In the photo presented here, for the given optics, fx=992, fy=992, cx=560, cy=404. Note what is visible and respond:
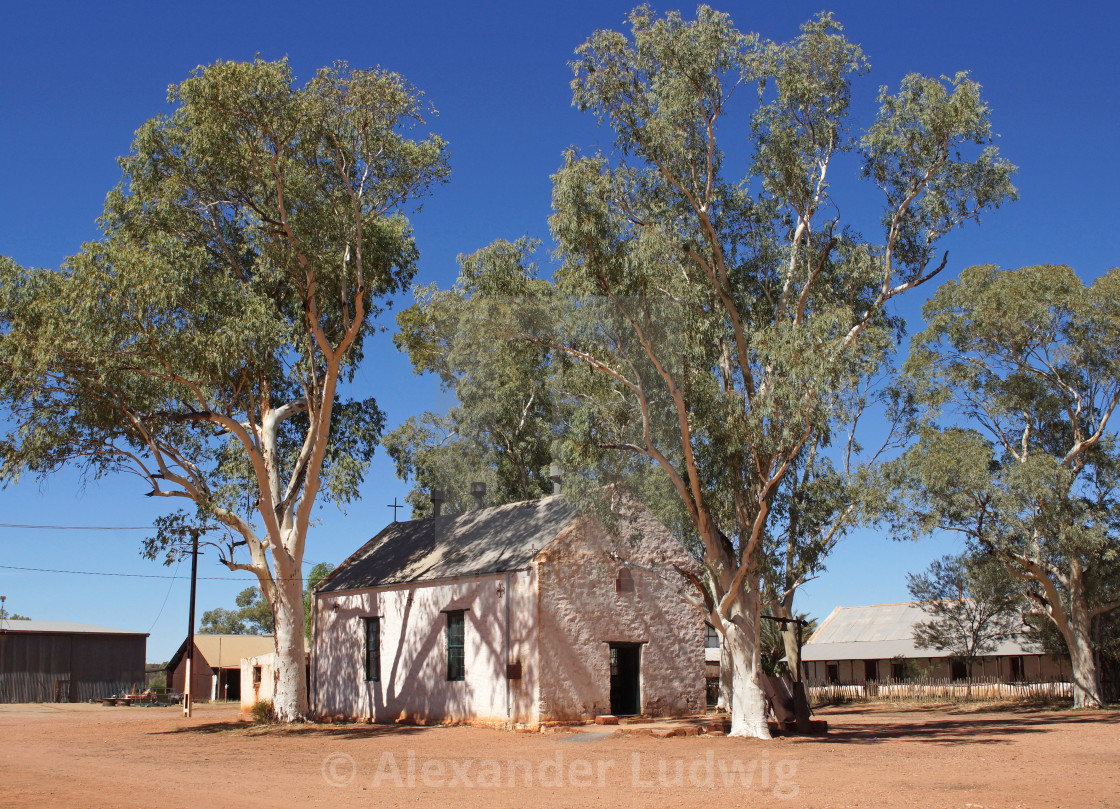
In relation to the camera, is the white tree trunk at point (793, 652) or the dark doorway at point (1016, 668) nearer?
the white tree trunk at point (793, 652)

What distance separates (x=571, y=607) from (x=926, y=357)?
668 inches

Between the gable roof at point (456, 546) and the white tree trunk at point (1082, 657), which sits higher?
the gable roof at point (456, 546)

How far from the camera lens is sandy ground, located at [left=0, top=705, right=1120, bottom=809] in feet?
39.2

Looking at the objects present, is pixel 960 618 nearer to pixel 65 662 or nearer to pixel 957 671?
pixel 957 671

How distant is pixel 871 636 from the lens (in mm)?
51531

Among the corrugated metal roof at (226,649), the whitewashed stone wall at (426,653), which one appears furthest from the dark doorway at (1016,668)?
the corrugated metal roof at (226,649)

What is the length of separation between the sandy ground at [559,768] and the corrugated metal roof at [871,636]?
23.0m

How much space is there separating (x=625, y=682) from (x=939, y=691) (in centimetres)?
2298

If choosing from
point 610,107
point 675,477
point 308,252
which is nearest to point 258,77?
point 308,252

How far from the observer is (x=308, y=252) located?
24188 mm

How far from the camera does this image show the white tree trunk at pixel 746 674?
65.6 feet

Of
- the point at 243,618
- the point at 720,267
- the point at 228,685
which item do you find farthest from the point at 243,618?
the point at 720,267

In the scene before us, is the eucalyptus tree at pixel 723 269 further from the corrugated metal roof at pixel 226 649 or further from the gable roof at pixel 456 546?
the corrugated metal roof at pixel 226 649

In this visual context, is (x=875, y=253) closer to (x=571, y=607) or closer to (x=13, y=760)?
(x=571, y=607)
